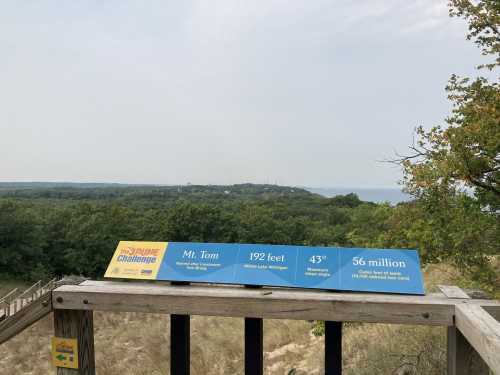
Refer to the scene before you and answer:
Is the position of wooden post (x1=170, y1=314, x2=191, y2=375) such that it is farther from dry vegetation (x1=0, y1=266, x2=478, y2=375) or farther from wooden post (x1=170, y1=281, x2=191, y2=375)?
dry vegetation (x1=0, y1=266, x2=478, y2=375)

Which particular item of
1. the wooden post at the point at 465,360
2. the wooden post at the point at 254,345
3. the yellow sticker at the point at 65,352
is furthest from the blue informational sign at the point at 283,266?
the yellow sticker at the point at 65,352

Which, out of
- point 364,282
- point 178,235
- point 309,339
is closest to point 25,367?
point 309,339

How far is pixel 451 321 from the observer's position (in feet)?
8.94

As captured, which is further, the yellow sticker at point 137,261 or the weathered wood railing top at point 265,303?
the yellow sticker at point 137,261

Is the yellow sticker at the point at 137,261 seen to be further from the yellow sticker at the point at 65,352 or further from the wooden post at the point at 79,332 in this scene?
the yellow sticker at the point at 65,352

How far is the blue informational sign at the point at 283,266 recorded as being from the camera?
297 centimetres

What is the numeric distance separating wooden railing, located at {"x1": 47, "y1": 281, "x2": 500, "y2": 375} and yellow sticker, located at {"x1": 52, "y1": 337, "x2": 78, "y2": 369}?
4 centimetres

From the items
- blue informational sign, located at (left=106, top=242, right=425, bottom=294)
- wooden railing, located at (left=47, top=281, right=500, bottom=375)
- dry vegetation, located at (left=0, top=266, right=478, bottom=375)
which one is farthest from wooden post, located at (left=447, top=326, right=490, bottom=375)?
dry vegetation, located at (left=0, top=266, right=478, bottom=375)

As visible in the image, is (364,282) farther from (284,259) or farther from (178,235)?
(178,235)

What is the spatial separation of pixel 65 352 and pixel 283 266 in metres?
1.93

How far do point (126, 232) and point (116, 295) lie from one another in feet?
150

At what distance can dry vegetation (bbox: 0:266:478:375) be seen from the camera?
515 cm

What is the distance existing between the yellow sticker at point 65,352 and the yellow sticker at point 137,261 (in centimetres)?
70

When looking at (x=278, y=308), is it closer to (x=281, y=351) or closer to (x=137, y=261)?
(x=137, y=261)
